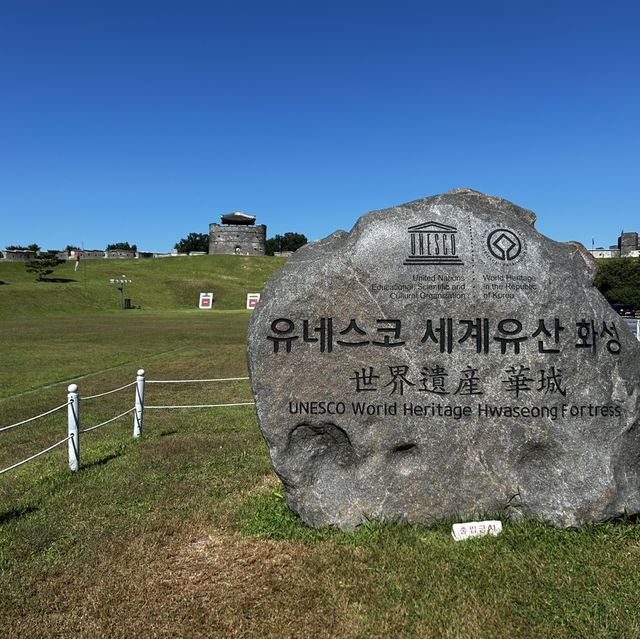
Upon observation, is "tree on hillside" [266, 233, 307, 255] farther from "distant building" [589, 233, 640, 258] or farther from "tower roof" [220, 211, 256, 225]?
"distant building" [589, 233, 640, 258]

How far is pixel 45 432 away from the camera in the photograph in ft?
32.9

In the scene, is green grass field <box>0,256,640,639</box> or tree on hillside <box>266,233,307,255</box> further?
tree on hillside <box>266,233,307,255</box>

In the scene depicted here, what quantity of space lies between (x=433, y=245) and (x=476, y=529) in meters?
2.70

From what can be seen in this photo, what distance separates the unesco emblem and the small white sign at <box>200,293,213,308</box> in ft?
183

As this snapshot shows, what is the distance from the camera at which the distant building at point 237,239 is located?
333 feet

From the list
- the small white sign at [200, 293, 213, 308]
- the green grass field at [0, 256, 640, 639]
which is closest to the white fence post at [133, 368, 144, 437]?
the green grass field at [0, 256, 640, 639]

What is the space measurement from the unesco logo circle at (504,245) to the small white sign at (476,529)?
8.20ft

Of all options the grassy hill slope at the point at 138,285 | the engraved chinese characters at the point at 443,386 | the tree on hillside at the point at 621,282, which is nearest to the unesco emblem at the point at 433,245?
the engraved chinese characters at the point at 443,386

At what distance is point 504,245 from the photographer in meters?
5.44

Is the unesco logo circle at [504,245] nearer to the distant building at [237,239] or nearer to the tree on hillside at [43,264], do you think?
the tree on hillside at [43,264]

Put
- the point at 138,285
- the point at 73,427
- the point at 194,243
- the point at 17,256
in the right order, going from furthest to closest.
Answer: the point at 194,243, the point at 17,256, the point at 138,285, the point at 73,427

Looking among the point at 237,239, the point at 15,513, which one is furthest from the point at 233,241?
the point at 15,513

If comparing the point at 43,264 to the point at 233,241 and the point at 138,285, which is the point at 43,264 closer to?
the point at 138,285

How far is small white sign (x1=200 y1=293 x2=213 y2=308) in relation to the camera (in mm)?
59688
